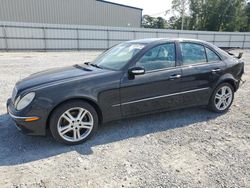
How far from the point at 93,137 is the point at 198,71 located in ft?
7.51

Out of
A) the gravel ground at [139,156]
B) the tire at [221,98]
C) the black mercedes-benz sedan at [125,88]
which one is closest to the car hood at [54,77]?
the black mercedes-benz sedan at [125,88]

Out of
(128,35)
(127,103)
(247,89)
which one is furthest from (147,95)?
(128,35)

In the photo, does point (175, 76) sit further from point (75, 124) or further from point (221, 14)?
point (221, 14)

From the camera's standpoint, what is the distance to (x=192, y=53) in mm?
4109

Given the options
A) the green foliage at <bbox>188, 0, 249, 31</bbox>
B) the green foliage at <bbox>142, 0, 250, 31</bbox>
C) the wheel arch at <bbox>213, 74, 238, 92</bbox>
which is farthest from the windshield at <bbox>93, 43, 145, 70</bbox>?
the green foliage at <bbox>188, 0, 249, 31</bbox>

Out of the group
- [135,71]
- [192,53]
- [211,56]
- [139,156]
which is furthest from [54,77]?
[211,56]

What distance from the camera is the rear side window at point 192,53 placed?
13.1 feet

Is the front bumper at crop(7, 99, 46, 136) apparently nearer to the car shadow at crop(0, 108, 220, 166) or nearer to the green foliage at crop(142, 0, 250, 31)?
the car shadow at crop(0, 108, 220, 166)

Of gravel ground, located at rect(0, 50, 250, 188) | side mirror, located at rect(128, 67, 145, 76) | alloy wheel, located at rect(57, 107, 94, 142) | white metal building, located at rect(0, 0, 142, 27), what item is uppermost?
white metal building, located at rect(0, 0, 142, 27)

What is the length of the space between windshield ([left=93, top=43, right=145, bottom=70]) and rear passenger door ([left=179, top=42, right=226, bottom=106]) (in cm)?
93

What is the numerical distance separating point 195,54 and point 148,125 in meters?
1.66

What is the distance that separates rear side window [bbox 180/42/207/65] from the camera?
13.1 ft

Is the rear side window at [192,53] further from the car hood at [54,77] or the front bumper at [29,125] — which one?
the front bumper at [29,125]

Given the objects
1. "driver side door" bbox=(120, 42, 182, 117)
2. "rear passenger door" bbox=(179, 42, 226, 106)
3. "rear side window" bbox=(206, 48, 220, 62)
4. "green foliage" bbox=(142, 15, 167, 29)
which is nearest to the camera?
"driver side door" bbox=(120, 42, 182, 117)
